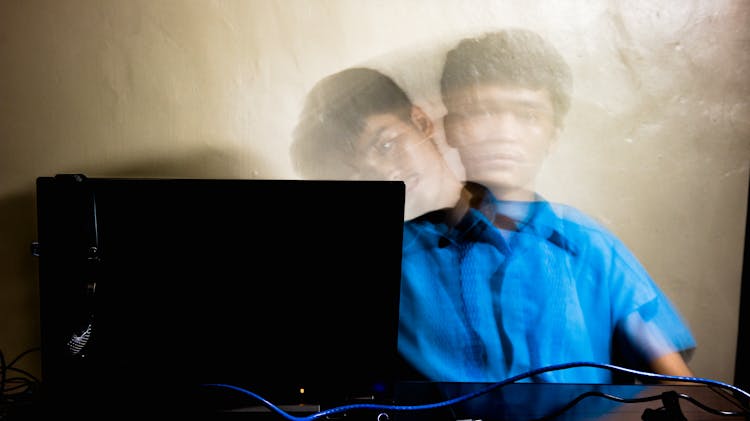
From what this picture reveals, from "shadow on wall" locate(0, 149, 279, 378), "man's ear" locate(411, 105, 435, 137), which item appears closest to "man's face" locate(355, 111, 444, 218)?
"man's ear" locate(411, 105, 435, 137)

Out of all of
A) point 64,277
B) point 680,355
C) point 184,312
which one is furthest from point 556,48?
point 64,277

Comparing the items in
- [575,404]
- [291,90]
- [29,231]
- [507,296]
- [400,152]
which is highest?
[291,90]

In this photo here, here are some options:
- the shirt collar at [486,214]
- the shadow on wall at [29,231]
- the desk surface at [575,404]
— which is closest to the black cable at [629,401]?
the desk surface at [575,404]

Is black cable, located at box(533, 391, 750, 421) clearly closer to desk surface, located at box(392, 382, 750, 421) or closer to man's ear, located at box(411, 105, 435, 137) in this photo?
desk surface, located at box(392, 382, 750, 421)

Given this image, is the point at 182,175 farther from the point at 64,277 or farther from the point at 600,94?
the point at 600,94

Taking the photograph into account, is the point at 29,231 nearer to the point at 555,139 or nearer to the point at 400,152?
the point at 400,152

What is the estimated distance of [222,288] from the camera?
0.72 meters

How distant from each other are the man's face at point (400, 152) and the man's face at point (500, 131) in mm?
47

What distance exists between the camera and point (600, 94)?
0.97 metres

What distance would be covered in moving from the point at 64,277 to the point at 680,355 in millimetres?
1077

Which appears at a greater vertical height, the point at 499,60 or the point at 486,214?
the point at 499,60

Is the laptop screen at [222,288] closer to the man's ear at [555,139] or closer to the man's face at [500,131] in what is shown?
the man's face at [500,131]

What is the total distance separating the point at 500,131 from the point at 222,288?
0.56 meters

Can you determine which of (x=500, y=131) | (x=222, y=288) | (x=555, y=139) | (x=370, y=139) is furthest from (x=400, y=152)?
(x=222, y=288)
